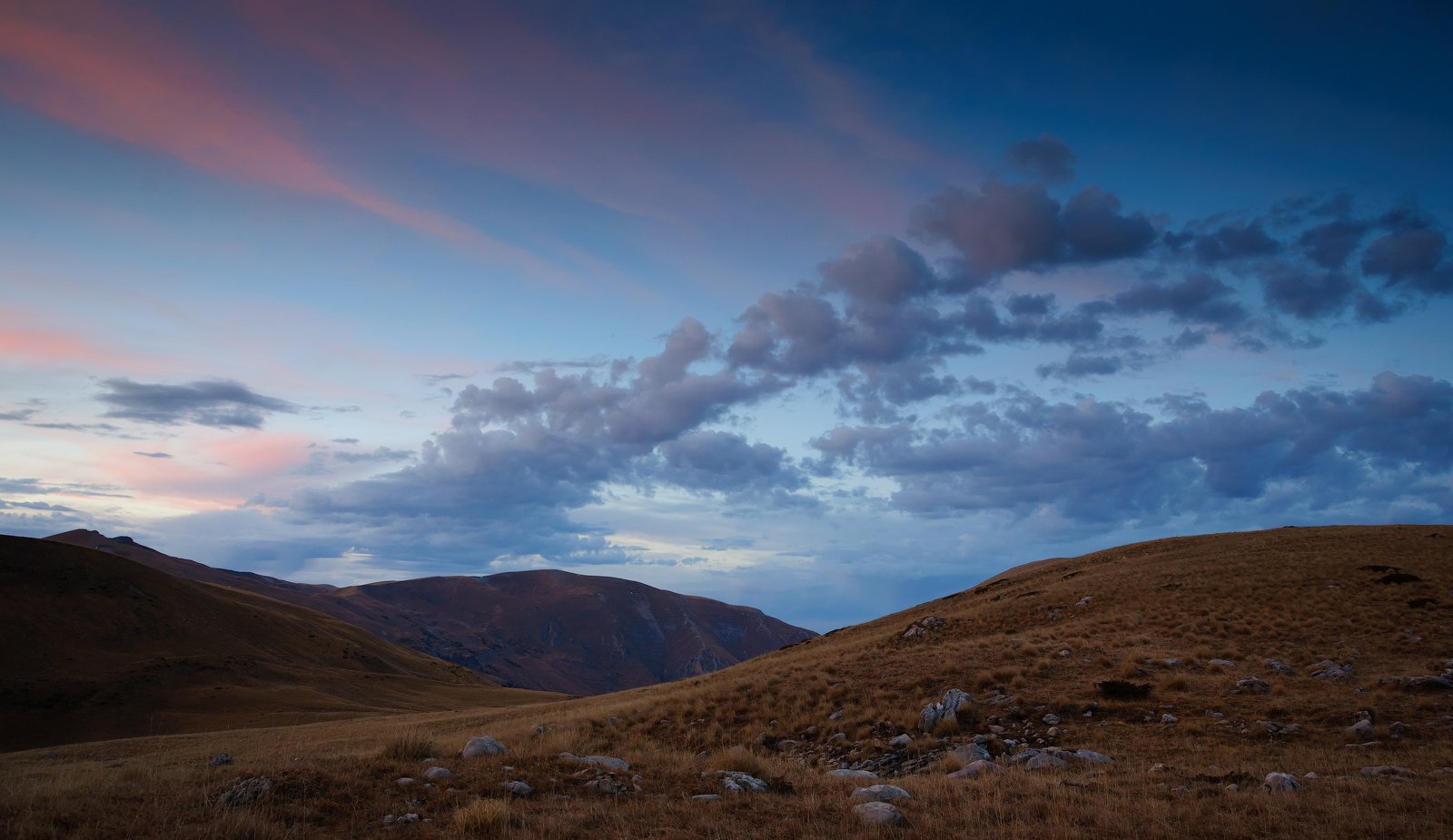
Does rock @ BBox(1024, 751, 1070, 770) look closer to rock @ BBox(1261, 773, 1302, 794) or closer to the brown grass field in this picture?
the brown grass field

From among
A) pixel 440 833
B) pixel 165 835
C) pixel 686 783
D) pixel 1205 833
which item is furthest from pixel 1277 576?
pixel 165 835

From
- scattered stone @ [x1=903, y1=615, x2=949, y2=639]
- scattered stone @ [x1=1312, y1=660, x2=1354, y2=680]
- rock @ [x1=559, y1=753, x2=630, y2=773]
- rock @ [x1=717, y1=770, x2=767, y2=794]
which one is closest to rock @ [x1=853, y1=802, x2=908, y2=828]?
Result: rock @ [x1=717, y1=770, x2=767, y2=794]

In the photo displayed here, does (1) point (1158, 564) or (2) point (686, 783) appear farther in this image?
(1) point (1158, 564)

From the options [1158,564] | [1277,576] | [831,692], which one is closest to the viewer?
[831,692]

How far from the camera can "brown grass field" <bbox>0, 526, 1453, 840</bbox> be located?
8406 millimetres

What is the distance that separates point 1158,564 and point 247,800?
43933 mm

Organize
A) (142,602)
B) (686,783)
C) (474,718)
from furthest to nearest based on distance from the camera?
(142,602) → (474,718) → (686,783)

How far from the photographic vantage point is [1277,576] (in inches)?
1256

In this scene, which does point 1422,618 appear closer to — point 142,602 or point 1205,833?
point 1205,833

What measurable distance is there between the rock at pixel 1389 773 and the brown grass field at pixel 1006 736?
Answer: 0.77ft

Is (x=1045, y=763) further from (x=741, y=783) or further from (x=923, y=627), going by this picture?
(x=923, y=627)

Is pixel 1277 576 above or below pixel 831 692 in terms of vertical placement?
above

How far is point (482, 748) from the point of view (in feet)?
42.2

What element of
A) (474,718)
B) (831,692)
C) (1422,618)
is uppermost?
(1422,618)
